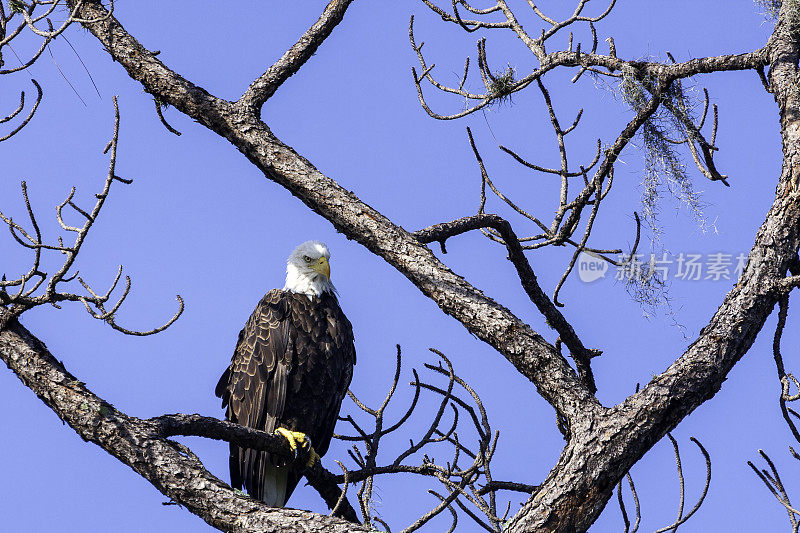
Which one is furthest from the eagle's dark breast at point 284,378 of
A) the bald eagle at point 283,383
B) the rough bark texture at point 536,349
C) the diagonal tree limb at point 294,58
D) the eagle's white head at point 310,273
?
the diagonal tree limb at point 294,58

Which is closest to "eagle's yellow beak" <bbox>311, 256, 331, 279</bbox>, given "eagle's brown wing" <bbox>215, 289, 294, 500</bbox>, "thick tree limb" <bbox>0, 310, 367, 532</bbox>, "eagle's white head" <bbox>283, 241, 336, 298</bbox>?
"eagle's white head" <bbox>283, 241, 336, 298</bbox>

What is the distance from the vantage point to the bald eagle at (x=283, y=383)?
452cm

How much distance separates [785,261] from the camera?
315 cm

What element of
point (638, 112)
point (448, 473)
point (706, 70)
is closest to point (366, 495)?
point (448, 473)

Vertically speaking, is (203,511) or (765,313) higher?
(765,313)

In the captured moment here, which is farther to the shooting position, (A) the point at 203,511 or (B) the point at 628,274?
(B) the point at 628,274

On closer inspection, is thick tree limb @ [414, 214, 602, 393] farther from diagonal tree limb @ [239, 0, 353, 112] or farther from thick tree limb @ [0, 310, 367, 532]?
thick tree limb @ [0, 310, 367, 532]

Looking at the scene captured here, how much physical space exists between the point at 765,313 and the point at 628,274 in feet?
2.61

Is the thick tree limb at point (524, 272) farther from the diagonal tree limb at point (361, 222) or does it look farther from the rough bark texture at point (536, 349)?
the diagonal tree limb at point (361, 222)

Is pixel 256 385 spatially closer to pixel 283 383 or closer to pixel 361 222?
pixel 283 383

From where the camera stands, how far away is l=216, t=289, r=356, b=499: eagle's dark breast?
453 centimetres

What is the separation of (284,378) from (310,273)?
81 cm

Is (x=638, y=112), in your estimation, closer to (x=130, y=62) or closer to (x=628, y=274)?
(x=628, y=274)

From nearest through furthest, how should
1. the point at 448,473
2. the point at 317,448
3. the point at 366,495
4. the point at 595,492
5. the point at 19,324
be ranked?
→ the point at 595,492
the point at 19,324
the point at 448,473
the point at 366,495
the point at 317,448
